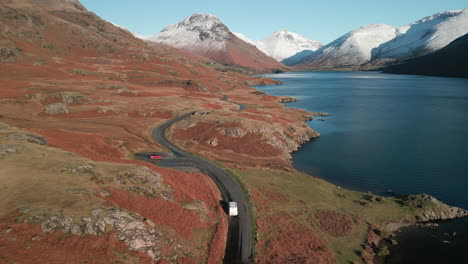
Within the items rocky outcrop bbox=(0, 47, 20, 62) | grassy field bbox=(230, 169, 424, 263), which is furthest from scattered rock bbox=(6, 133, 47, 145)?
rocky outcrop bbox=(0, 47, 20, 62)

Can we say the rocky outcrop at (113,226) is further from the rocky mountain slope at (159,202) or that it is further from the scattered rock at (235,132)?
the scattered rock at (235,132)

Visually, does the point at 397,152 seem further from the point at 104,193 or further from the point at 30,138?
the point at 30,138

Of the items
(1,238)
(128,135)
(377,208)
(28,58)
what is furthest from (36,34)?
(377,208)

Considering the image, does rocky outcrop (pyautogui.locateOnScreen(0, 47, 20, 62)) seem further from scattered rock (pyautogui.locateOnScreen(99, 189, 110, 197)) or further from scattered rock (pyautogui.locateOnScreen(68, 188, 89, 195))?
scattered rock (pyautogui.locateOnScreen(99, 189, 110, 197))

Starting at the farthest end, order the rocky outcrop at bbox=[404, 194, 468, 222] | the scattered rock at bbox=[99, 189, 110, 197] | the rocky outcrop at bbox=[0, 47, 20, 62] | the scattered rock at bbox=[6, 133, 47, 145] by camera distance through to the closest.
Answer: the rocky outcrop at bbox=[0, 47, 20, 62] → the scattered rock at bbox=[6, 133, 47, 145] → the rocky outcrop at bbox=[404, 194, 468, 222] → the scattered rock at bbox=[99, 189, 110, 197]

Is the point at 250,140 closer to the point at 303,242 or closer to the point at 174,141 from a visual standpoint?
the point at 174,141

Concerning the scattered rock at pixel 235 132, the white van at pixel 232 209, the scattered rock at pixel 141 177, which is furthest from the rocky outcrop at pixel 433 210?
the scattered rock at pixel 235 132
